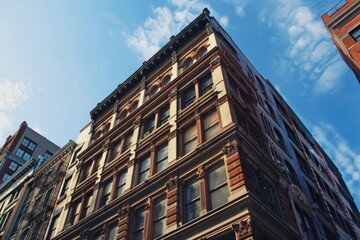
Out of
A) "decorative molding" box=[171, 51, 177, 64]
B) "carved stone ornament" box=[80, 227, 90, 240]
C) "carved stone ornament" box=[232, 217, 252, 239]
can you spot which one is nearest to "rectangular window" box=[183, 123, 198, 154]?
"carved stone ornament" box=[232, 217, 252, 239]

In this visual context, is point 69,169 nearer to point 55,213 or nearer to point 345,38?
point 55,213

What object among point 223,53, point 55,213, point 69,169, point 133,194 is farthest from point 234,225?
point 69,169

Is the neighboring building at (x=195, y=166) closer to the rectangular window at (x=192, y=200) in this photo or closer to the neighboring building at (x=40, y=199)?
the rectangular window at (x=192, y=200)

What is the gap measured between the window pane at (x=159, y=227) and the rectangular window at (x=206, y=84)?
920 cm

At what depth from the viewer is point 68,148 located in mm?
35094

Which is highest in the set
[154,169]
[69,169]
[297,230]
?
[69,169]

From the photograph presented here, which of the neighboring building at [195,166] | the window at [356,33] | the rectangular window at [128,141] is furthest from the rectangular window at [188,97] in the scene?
the window at [356,33]

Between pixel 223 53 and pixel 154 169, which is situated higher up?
pixel 223 53

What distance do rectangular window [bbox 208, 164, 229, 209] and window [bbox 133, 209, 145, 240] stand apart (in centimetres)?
474

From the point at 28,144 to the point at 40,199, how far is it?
1641 inches

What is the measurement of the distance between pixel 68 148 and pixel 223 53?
21340mm

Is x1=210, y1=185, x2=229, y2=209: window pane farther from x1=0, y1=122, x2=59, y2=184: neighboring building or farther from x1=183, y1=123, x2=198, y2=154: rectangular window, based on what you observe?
x1=0, y1=122, x2=59, y2=184: neighboring building

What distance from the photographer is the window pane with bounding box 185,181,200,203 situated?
15.8 meters

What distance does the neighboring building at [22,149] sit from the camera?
204 feet
